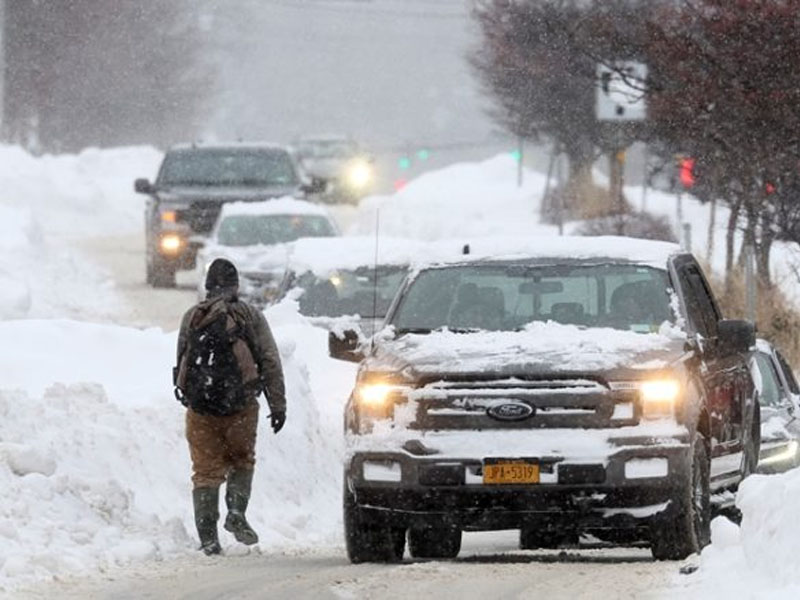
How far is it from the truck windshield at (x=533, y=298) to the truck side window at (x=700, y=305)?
34 centimetres

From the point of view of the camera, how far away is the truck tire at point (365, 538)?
1220cm

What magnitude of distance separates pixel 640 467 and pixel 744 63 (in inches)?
471

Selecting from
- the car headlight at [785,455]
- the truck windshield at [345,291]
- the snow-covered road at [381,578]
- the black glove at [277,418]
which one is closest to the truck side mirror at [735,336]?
the snow-covered road at [381,578]

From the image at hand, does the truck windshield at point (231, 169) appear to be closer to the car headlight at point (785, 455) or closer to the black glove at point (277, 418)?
the car headlight at point (785, 455)

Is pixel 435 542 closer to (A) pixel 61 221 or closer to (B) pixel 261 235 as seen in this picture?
(B) pixel 261 235

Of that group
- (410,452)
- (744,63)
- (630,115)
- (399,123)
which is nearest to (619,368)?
(410,452)

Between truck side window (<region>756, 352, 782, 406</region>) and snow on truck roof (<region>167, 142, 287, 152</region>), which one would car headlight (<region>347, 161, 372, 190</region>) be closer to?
snow on truck roof (<region>167, 142, 287, 152</region>)

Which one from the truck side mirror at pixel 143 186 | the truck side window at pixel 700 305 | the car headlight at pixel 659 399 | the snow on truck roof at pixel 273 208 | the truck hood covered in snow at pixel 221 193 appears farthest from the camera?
the truck side mirror at pixel 143 186

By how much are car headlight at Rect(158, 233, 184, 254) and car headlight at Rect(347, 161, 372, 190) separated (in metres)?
29.9

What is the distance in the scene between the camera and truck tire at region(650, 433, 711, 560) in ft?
39.1

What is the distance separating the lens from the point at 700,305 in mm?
13867

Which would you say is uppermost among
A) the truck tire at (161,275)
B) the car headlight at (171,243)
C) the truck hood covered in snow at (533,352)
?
the car headlight at (171,243)

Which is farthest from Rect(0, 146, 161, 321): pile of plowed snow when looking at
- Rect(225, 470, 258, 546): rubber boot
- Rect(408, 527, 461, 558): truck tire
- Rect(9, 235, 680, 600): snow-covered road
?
Rect(9, 235, 680, 600): snow-covered road

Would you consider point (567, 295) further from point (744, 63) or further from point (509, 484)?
point (744, 63)
